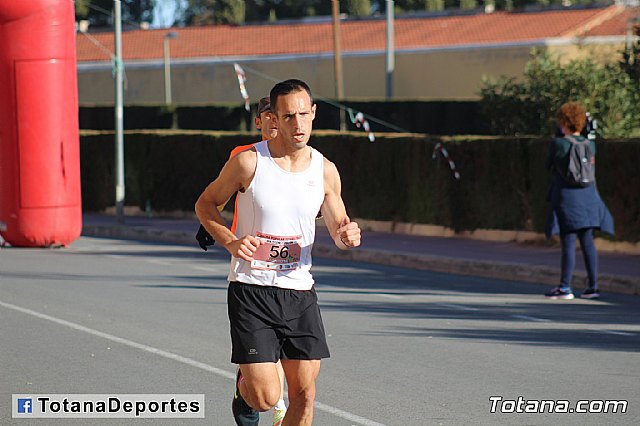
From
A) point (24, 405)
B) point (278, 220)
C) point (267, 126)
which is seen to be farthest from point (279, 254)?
point (24, 405)

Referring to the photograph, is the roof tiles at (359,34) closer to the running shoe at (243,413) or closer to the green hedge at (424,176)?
the green hedge at (424,176)

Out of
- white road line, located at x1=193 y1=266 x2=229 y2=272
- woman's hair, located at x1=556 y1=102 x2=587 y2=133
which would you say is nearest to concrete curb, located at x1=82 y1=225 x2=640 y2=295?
woman's hair, located at x1=556 y1=102 x2=587 y2=133

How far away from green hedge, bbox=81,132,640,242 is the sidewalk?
54 cm

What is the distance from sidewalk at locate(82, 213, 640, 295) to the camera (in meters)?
15.1

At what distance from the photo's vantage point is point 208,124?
52.1 metres

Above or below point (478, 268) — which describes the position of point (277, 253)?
above

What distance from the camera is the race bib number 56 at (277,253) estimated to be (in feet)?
19.6

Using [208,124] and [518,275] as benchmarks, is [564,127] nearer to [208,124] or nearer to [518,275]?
[518,275]

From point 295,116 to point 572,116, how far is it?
25.7ft

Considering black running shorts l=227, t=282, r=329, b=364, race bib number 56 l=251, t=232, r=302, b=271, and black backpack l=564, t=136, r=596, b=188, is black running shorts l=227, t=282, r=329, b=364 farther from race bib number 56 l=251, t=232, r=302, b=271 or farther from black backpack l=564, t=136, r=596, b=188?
black backpack l=564, t=136, r=596, b=188

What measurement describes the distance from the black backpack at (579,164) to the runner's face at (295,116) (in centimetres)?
754

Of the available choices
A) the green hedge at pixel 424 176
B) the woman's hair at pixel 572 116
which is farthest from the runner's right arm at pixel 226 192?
the green hedge at pixel 424 176

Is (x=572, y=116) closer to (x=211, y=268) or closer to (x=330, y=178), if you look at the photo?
(x=211, y=268)

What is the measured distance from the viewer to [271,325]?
19.7 feet
